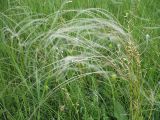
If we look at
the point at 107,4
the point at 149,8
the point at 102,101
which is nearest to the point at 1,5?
the point at 107,4

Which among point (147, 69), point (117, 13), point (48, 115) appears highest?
point (117, 13)

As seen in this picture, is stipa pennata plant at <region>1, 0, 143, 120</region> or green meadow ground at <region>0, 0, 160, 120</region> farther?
green meadow ground at <region>0, 0, 160, 120</region>

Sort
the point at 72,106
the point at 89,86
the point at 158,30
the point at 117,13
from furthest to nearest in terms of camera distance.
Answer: the point at 117,13, the point at 158,30, the point at 89,86, the point at 72,106

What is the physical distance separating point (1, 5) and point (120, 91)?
1.09 metres

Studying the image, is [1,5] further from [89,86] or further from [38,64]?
[89,86]

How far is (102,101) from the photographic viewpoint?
5.31 feet

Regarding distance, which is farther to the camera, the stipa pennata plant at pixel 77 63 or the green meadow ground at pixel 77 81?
the green meadow ground at pixel 77 81

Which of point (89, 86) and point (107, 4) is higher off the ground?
point (107, 4)

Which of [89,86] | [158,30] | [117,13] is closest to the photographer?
[89,86]

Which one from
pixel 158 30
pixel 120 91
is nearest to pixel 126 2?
pixel 158 30

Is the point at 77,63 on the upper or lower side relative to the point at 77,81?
upper

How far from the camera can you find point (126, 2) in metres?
2.38

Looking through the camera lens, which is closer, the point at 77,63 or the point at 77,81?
the point at 77,63

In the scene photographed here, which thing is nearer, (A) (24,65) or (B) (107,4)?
(A) (24,65)
